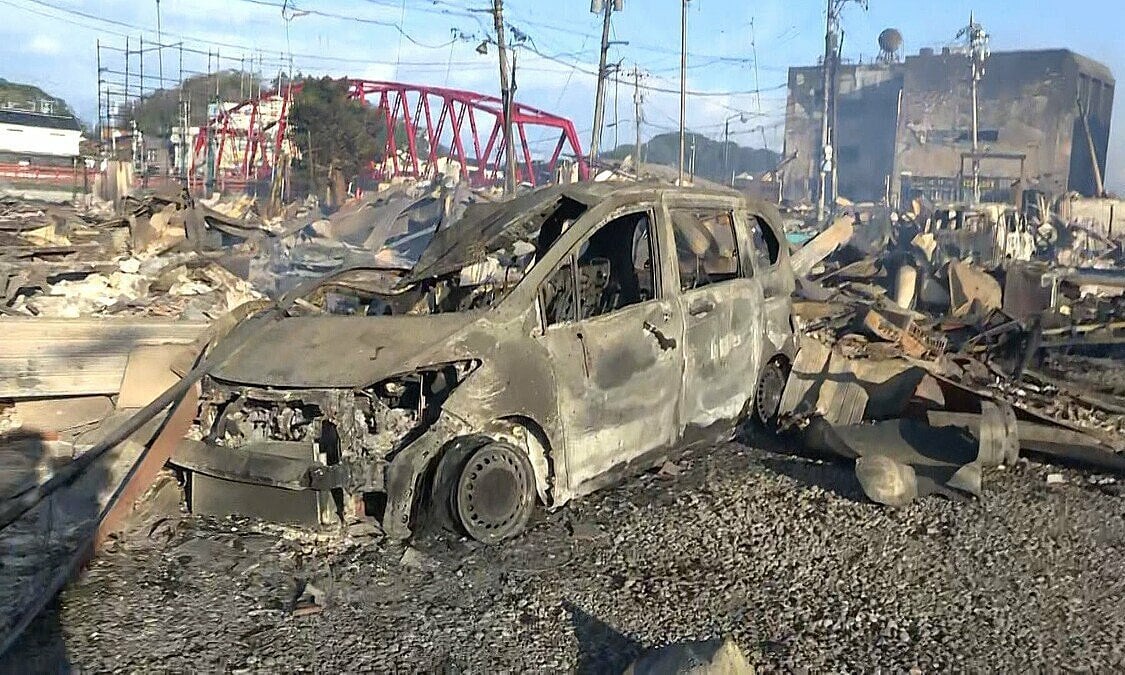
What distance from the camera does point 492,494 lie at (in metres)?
4.80

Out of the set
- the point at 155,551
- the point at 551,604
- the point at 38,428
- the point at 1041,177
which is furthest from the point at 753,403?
the point at 1041,177

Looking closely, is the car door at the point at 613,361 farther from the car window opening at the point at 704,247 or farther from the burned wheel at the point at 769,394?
the burned wheel at the point at 769,394

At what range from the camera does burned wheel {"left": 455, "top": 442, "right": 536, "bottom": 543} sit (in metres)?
4.70

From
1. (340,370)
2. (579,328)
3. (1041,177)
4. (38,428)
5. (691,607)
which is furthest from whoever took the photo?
(1041,177)

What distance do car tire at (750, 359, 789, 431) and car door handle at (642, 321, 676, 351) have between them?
1.39 m

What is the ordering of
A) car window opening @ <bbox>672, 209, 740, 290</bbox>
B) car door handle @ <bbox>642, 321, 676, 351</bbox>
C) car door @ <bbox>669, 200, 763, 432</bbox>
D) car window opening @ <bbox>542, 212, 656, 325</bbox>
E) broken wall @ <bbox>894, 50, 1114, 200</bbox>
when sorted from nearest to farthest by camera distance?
car window opening @ <bbox>542, 212, 656, 325</bbox> → car door handle @ <bbox>642, 321, 676, 351</bbox> → car door @ <bbox>669, 200, 763, 432</bbox> → car window opening @ <bbox>672, 209, 740, 290</bbox> → broken wall @ <bbox>894, 50, 1114, 200</bbox>

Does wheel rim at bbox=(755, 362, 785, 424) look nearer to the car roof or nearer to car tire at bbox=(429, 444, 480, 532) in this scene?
the car roof

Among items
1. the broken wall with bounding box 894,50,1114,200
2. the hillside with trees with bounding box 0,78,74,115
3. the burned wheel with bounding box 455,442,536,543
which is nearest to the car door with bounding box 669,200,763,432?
the burned wheel with bounding box 455,442,536,543

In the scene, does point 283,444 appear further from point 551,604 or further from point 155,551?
point 551,604

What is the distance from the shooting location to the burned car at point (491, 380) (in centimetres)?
466

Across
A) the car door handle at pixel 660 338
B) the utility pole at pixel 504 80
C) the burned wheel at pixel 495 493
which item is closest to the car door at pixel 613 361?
the car door handle at pixel 660 338

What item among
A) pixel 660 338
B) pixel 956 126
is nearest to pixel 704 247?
pixel 660 338

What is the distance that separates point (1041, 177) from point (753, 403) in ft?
189

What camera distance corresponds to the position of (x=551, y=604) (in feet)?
13.7
